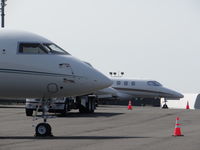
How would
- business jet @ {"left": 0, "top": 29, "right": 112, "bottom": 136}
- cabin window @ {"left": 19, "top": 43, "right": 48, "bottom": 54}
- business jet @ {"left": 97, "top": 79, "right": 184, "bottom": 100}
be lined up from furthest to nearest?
business jet @ {"left": 97, "top": 79, "right": 184, "bottom": 100} < cabin window @ {"left": 19, "top": 43, "right": 48, "bottom": 54} < business jet @ {"left": 0, "top": 29, "right": 112, "bottom": 136}

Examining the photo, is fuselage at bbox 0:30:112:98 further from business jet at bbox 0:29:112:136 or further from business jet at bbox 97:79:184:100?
business jet at bbox 97:79:184:100

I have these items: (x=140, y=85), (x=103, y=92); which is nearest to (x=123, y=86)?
(x=140, y=85)

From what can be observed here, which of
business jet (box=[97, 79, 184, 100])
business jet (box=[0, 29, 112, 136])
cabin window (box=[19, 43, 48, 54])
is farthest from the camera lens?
business jet (box=[97, 79, 184, 100])

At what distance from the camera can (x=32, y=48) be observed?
21969mm

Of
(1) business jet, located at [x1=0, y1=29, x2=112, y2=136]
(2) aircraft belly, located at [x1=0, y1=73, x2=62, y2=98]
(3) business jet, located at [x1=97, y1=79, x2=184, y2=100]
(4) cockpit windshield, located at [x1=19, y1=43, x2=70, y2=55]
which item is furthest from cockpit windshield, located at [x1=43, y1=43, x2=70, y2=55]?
(3) business jet, located at [x1=97, y1=79, x2=184, y2=100]

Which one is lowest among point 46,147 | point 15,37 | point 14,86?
point 46,147

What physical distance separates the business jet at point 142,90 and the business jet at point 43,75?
43927mm

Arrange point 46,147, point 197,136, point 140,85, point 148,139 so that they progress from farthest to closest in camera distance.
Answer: point 140,85 < point 197,136 < point 148,139 < point 46,147

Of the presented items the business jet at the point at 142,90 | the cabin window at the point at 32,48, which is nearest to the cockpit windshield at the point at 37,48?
the cabin window at the point at 32,48

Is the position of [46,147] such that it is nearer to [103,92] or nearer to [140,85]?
[103,92]

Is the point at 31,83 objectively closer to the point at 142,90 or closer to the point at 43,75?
the point at 43,75

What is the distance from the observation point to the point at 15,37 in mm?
22016

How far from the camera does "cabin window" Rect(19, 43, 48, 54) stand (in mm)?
21875

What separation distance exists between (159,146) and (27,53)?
5.99 meters
